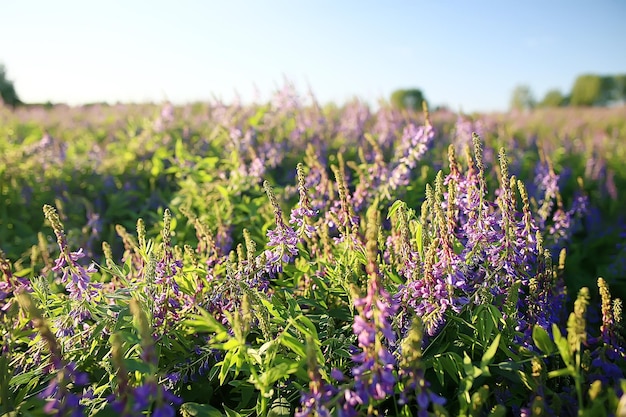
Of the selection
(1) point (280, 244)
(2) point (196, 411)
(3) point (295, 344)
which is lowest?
(2) point (196, 411)

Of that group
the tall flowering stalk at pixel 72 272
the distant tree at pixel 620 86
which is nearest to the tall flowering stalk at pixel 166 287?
the tall flowering stalk at pixel 72 272

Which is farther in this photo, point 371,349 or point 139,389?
point 371,349

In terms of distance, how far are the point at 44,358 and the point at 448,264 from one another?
180cm

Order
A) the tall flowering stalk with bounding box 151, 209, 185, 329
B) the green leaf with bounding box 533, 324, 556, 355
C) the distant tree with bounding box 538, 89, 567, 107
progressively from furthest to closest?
1. the distant tree with bounding box 538, 89, 567, 107
2. the tall flowering stalk with bounding box 151, 209, 185, 329
3. the green leaf with bounding box 533, 324, 556, 355

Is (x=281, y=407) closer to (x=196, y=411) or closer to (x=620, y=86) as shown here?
(x=196, y=411)

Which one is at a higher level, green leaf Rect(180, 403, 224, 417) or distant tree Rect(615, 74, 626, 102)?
green leaf Rect(180, 403, 224, 417)

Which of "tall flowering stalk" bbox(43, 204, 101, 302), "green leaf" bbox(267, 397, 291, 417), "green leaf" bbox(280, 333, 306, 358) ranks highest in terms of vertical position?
"tall flowering stalk" bbox(43, 204, 101, 302)

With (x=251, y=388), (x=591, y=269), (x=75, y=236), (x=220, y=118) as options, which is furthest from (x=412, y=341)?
(x=220, y=118)

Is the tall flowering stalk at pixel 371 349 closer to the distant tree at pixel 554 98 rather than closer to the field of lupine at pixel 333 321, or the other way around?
the field of lupine at pixel 333 321

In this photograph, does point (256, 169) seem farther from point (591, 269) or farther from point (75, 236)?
point (591, 269)

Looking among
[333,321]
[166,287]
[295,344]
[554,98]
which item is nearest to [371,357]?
[295,344]

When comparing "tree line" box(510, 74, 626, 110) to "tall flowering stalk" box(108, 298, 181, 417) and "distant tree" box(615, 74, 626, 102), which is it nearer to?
"distant tree" box(615, 74, 626, 102)

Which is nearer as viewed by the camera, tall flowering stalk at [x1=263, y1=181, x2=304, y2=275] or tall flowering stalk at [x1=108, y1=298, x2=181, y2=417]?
tall flowering stalk at [x1=108, y1=298, x2=181, y2=417]

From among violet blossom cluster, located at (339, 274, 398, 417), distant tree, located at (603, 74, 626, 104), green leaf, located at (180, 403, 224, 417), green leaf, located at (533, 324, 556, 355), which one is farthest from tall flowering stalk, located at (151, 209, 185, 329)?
distant tree, located at (603, 74, 626, 104)
